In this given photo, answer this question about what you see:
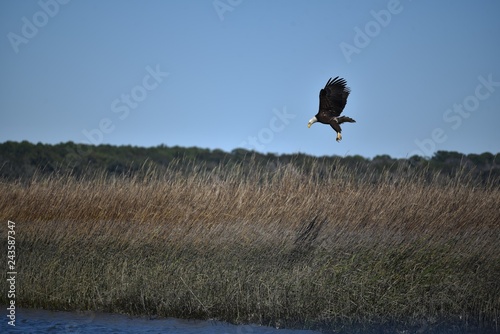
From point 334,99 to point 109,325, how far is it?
4191 millimetres

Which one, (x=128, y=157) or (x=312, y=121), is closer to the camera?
(x=312, y=121)

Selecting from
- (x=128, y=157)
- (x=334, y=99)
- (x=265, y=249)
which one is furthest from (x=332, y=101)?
(x=128, y=157)

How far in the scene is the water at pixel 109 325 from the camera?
24.6 ft

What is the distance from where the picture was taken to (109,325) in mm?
7781

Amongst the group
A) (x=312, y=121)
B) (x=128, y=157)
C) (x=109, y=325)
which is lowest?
(x=109, y=325)

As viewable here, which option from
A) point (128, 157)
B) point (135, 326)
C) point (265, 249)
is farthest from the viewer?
point (128, 157)

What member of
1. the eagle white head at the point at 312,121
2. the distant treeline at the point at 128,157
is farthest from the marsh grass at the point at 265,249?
the distant treeline at the point at 128,157

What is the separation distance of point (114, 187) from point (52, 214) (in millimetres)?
1123

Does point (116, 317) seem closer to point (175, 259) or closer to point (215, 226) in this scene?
point (175, 259)

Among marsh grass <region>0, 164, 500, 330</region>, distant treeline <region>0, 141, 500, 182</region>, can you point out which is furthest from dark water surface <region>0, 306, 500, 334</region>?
distant treeline <region>0, 141, 500, 182</region>

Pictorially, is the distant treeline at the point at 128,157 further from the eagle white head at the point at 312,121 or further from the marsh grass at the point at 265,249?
the eagle white head at the point at 312,121

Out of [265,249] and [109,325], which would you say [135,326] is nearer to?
[109,325]

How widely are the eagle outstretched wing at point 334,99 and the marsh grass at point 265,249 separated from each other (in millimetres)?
1623

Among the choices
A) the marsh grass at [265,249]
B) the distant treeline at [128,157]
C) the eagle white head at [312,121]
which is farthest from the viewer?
the distant treeline at [128,157]
